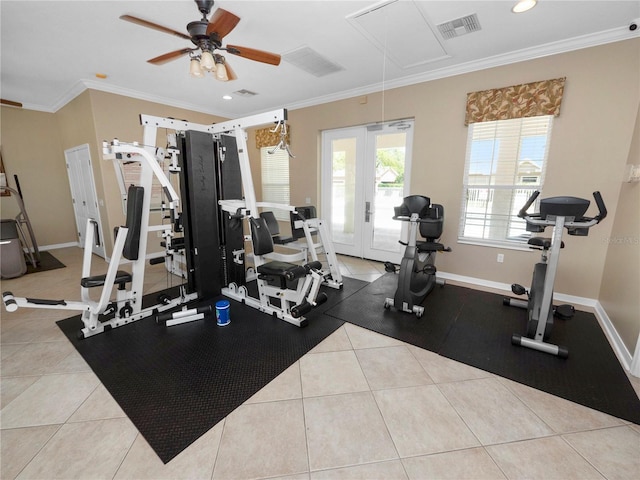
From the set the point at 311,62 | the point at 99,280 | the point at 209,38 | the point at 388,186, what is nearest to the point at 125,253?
the point at 99,280

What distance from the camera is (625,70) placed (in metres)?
2.70

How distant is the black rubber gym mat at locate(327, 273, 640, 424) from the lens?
74.3 inches

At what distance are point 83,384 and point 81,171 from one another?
4667 mm

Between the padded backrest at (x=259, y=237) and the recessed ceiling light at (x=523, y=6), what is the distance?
2.82m

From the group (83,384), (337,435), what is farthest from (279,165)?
(337,435)

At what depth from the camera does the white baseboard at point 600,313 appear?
6.81 feet

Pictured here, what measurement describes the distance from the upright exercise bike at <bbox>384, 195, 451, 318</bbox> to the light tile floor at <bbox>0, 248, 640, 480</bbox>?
0.83 metres

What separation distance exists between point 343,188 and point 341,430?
397 centimetres

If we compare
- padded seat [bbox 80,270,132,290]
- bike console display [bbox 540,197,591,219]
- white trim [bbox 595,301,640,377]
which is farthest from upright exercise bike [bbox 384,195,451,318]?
padded seat [bbox 80,270,132,290]

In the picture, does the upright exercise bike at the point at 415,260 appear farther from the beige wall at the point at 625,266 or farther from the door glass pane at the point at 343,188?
the door glass pane at the point at 343,188

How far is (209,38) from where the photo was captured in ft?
7.17

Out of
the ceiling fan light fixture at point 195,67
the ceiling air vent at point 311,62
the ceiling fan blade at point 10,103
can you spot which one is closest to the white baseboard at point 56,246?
the ceiling fan blade at point 10,103

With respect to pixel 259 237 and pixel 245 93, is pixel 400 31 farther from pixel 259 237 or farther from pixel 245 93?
pixel 245 93

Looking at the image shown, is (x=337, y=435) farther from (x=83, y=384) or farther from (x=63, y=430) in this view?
(x=83, y=384)
